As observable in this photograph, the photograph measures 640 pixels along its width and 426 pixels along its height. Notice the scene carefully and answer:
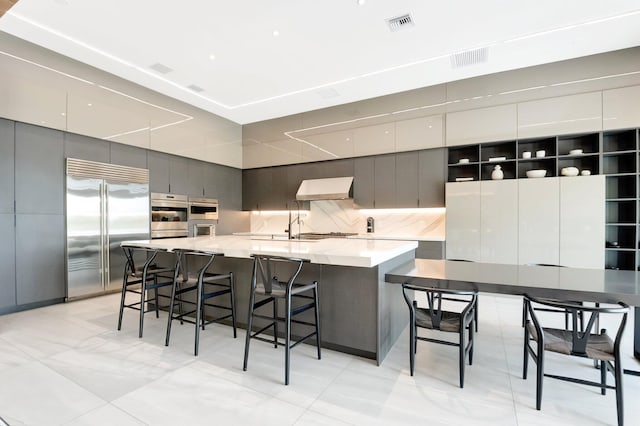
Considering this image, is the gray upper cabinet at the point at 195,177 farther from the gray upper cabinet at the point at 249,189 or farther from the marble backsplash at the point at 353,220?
the marble backsplash at the point at 353,220

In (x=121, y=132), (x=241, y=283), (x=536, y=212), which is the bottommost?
(x=241, y=283)

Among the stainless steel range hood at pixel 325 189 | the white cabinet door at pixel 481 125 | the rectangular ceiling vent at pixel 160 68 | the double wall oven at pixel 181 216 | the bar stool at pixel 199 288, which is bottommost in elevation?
the bar stool at pixel 199 288

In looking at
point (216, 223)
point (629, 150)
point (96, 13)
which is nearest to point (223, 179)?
point (216, 223)

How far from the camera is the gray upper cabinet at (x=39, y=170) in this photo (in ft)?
12.2

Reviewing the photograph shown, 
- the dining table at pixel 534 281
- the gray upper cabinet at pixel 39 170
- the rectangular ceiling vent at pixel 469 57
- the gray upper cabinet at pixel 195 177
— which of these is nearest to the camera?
the dining table at pixel 534 281

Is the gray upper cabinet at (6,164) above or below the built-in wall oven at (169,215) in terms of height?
above

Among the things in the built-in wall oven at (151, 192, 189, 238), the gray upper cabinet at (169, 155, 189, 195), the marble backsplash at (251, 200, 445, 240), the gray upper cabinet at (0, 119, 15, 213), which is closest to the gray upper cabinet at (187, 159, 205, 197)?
the gray upper cabinet at (169, 155, 189, 195)

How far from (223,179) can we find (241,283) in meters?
4.01

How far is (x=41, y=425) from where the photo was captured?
170 centimetres

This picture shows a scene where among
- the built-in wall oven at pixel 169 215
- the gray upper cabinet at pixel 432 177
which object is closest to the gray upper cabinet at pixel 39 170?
the built-in wall oven at pixel 169 215

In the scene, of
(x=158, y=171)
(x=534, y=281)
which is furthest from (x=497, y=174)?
(x=158, y=171)

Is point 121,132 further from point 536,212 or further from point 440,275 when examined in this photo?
point 536,212

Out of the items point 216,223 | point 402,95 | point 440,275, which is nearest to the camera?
point 440,275

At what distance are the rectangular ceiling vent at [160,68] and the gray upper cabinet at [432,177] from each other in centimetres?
404
